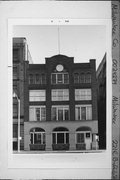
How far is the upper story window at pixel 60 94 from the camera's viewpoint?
3607 millimetres

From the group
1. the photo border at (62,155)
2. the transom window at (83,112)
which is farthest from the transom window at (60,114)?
the photo border at (62,155)

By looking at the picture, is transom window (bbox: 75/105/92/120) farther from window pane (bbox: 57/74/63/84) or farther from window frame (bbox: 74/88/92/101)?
window pane (bbox: 57/74/63/84)

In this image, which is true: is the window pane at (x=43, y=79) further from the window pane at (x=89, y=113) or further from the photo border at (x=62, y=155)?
the window pane at (x=89, y=113)

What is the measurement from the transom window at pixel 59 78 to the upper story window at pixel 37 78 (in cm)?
9

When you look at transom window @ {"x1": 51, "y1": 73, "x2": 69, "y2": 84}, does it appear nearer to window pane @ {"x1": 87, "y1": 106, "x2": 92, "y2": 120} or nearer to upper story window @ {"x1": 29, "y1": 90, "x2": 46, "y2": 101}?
upper story window @ {"x1": 29, "y1": 90, "x2": 46, "y2": 101}

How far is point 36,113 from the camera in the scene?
3.60 meters

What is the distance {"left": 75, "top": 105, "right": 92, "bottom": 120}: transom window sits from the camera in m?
3.57

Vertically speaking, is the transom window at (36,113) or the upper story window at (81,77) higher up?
the upper story window at (81,77)

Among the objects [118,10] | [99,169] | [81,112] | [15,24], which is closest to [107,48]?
[118,10]

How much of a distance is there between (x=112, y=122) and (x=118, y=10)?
42.6 inches

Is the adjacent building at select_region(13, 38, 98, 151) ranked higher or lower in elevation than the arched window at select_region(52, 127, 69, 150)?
higher

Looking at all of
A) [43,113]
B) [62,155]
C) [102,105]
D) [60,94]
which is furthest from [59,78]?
[62,155]

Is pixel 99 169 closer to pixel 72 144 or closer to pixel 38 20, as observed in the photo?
pixel 72 144

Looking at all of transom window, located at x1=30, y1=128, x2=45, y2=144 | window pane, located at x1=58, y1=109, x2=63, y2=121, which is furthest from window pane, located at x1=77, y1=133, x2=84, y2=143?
transom window, located at x1=30, y1=128, x2=45, y2=144
